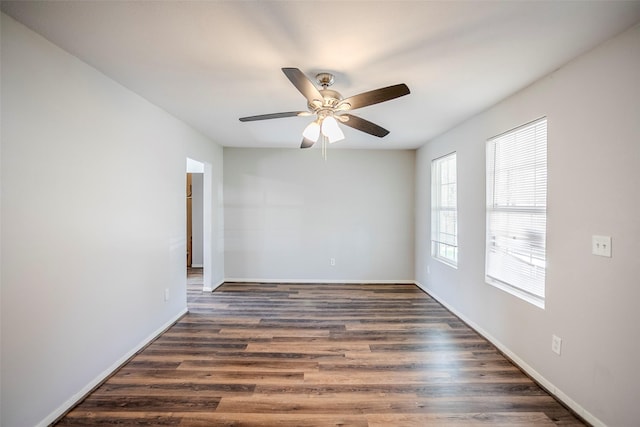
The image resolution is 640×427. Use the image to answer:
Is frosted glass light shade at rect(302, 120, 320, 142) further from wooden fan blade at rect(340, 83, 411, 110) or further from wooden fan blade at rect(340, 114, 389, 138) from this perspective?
wooden fan blade at rect(340, 83, 411, 110)

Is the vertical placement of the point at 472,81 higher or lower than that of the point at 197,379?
higher

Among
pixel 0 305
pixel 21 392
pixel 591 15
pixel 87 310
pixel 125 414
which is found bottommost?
pixel 125 414

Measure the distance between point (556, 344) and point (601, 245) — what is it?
811 mm

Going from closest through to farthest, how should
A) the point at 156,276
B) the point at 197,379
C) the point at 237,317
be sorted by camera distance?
the point at 197,379 < the point at 156,276 < the point at 237,317

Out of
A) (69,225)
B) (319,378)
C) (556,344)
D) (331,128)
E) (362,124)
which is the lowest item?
(319,378)

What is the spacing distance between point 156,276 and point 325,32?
2715mm

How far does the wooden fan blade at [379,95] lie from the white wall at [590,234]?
1.15 metres

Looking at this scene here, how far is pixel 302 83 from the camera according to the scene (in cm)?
169

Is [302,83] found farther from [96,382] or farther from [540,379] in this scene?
[540,379]

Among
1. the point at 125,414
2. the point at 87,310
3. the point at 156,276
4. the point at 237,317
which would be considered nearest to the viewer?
the point at 125,414

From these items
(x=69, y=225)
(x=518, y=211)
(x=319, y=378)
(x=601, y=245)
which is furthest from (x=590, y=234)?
(x=69, y=225)

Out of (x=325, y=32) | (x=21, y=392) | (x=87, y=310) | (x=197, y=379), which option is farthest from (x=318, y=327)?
(x=325, y=32)

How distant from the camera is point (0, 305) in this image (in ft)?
4.69

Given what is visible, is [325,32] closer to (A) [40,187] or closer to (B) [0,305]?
(A) [40,187]
